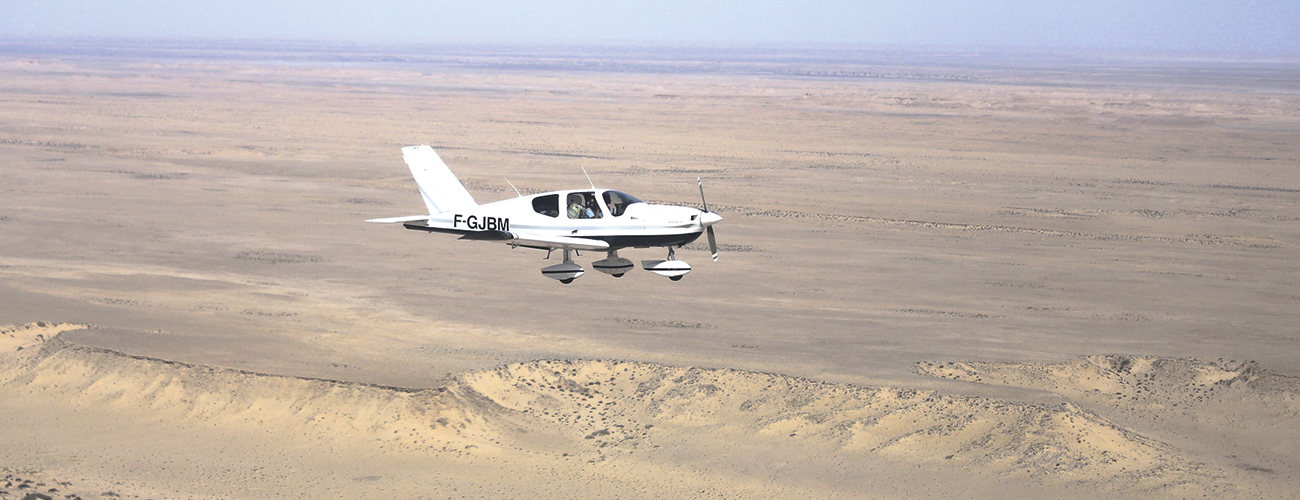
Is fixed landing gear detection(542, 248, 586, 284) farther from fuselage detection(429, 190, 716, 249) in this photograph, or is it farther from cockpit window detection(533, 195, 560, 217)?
cockpit window detection(533, 195, 560, 217)

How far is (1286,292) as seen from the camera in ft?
213

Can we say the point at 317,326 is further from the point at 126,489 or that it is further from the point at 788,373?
the point at 788,373

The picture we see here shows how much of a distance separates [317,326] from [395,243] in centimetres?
1882

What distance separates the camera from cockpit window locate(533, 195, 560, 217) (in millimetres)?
34812

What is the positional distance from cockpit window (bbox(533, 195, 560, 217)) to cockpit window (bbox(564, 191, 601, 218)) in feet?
0.95

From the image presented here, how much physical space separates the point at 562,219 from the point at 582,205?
0.79m

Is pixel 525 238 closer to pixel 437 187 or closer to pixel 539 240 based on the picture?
pixel 539 240

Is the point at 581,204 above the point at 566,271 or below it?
above

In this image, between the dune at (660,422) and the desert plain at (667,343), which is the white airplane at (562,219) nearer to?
the desert plain at (667,343)

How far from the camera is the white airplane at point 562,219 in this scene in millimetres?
34688

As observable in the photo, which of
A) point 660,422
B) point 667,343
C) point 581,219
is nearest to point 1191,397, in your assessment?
point 660,422

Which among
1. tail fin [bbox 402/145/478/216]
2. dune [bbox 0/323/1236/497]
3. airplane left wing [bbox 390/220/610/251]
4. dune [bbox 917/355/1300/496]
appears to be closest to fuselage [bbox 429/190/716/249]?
airplane left wing [bbox 390/220/610/251]

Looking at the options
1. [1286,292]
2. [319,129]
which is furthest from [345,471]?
[319,129]

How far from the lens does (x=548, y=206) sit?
34875mm
